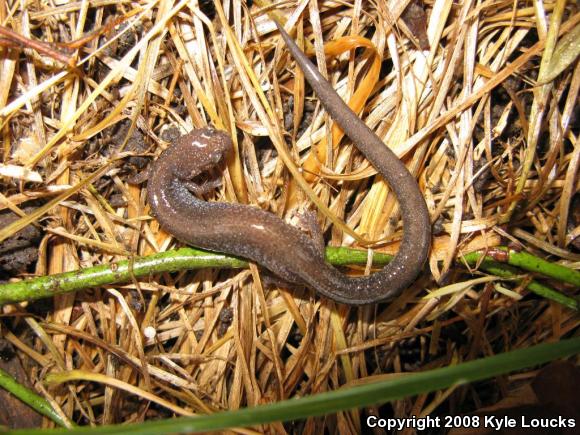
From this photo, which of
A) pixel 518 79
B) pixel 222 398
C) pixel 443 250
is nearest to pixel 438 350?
pixel 443 250

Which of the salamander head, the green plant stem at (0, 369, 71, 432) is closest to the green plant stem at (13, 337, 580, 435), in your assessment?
the green plant stem at (0, 369, 71, 432)

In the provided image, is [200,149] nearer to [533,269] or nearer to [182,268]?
[182,268]

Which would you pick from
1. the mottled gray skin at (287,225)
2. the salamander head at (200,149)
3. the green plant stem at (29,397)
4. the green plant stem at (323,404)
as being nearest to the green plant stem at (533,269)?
the mottled gray skin at (287,225)

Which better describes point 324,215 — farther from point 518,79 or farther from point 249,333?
point 518,79

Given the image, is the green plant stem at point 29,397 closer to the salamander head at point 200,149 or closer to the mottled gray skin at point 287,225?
the mottled gray skin at point 287,225

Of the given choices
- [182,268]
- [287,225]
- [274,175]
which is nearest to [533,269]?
[287,225]

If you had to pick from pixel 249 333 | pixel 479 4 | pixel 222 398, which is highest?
pixel 479 4

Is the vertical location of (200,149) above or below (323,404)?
above

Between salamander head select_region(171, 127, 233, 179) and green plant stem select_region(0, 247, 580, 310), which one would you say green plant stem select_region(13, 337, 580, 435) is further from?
salamander head select_region(171, 127, 233, 179)
